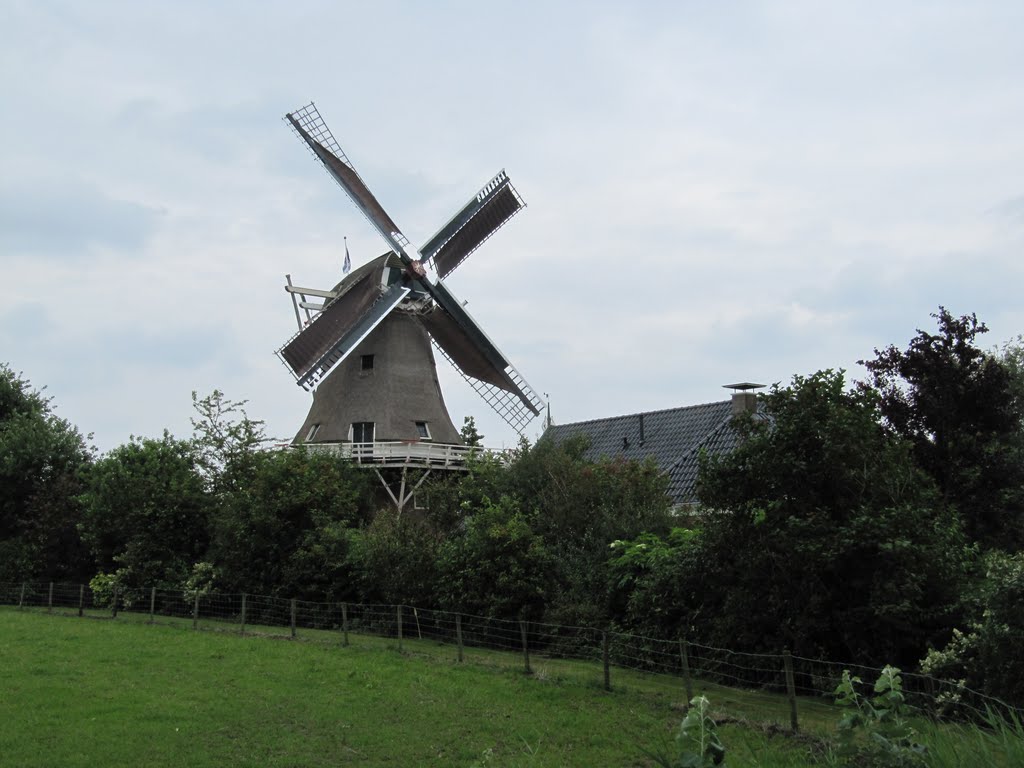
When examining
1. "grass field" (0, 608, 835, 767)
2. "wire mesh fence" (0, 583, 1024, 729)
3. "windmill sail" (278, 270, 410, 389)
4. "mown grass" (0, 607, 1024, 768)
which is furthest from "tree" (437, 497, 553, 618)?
"windmill sail" (278, 270, 410, 389)

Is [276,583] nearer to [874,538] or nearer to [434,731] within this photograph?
[434,731]

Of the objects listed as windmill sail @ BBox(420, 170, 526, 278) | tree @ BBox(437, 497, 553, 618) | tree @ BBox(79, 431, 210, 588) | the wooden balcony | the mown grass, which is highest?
windmill sail @ BBox(420, 170, 526, 278)

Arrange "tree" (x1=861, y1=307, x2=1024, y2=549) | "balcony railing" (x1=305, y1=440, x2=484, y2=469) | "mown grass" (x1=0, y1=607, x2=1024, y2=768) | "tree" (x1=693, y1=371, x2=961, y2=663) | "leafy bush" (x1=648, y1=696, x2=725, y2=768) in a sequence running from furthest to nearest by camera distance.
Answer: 1. "balcony railing" (x1=305, y1=440, x2=484, y2=469)
2. "tree" (x1=861, y1=307, x2=1024, y2=549)
3. "tree" (x1=693, y1=371, x2=961, y2=663)
4. "mown grass" (x1=0, y1=607, x2=1024, y2=768)
5. "leafy bush" (x1=648, y1=696, x2=725, y2=768)

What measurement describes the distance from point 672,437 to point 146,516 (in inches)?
632

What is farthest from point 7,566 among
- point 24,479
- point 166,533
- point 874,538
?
point 874,538

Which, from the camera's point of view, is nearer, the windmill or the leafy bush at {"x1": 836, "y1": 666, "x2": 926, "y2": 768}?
the leafy bush at {"x1": 836, "y1": 666, "x2": 926, "y2": 768}

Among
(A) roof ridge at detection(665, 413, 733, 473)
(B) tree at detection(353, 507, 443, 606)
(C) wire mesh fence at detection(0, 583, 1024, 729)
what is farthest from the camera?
(A) roof ridge at detection(665, 413, 733, 473)

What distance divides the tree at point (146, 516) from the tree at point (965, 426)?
2034cm

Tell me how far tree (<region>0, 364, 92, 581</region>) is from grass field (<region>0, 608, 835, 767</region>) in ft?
48.0

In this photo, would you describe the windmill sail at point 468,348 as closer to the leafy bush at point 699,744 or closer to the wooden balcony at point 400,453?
the wooden balcony at point 400,453

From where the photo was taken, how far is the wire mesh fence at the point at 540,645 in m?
14.0

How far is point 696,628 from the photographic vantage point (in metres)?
17.9

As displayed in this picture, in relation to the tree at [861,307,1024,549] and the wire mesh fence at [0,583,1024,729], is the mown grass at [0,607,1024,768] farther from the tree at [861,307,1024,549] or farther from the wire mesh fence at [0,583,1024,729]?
the tree at [861,307,1024,549]

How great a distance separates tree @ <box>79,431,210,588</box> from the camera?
1201 inches
